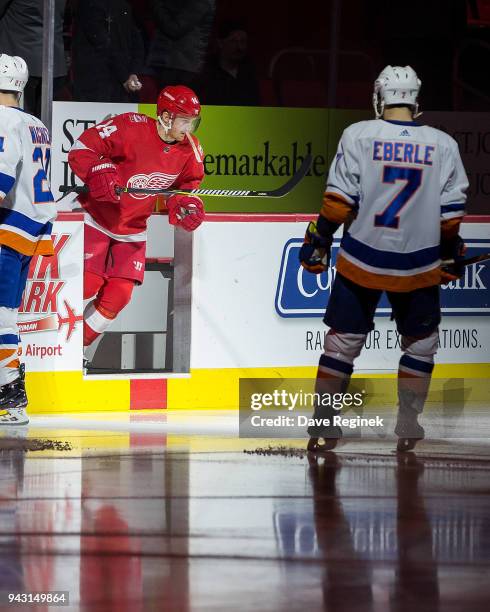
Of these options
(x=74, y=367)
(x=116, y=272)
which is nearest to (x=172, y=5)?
(x=116, y=272)

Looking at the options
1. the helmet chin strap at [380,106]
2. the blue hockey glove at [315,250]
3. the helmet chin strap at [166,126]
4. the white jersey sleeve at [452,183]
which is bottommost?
the blue hockey glove at [315,250]

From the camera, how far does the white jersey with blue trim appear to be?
20.7 feet

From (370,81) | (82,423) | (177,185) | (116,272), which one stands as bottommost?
(82,423)

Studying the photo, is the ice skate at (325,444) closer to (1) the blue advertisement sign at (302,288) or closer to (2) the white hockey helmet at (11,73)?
(1) the blue advertisement sign at (302,288)

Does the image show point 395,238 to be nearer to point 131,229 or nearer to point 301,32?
point 131,229

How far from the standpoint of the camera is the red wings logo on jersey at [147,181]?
24.5 ft

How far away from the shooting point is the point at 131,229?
7.54m

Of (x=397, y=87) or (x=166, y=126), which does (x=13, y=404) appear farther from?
(x=397, y=87)

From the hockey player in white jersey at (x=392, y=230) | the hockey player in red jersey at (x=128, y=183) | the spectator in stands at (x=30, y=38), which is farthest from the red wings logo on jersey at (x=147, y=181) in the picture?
the hockey player in white jersey at (x=392, y=230)

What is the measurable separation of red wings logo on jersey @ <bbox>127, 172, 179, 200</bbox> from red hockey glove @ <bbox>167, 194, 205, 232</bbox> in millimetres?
265

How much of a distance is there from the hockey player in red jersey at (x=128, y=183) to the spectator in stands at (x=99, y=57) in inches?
23.2

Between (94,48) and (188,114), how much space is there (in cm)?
98

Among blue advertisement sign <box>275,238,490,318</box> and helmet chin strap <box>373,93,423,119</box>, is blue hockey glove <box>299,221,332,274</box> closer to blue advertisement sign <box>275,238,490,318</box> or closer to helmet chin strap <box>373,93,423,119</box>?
helmet chin strap <box>373,93,423,119</box>

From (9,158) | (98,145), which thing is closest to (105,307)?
(98,145)
